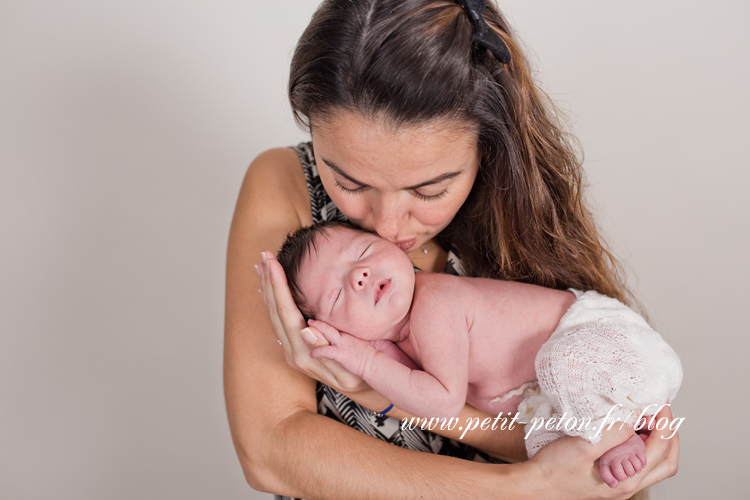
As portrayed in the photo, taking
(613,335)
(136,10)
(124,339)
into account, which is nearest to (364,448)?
(613,335)

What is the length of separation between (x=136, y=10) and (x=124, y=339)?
143 centimetres

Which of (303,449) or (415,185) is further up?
(415,185)

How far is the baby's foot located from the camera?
153cm

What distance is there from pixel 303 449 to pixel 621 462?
2.74 ft

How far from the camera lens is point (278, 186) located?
1.93 m

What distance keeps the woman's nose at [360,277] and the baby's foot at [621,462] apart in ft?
2.56

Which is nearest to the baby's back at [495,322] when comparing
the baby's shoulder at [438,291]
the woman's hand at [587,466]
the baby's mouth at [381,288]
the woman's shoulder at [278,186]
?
the baby's shoulder at [438,291]

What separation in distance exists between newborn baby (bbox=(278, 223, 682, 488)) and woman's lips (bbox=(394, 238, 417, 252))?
62 mm

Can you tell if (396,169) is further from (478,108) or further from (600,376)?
(600,376)

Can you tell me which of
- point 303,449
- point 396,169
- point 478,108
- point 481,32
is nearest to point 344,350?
point 303,449

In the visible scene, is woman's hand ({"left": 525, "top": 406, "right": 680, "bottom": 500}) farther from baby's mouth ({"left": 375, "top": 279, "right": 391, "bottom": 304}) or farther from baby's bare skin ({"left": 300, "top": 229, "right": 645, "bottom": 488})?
baby's mouth ({"left": 375, "top": 279, "right": 391, "bottom": 304})

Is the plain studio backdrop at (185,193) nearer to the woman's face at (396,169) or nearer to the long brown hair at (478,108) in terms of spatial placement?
the long brown hair at (478,108)

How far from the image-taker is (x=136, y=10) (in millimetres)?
2408

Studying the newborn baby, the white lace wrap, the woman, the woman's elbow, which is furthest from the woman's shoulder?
the white lace wrap
